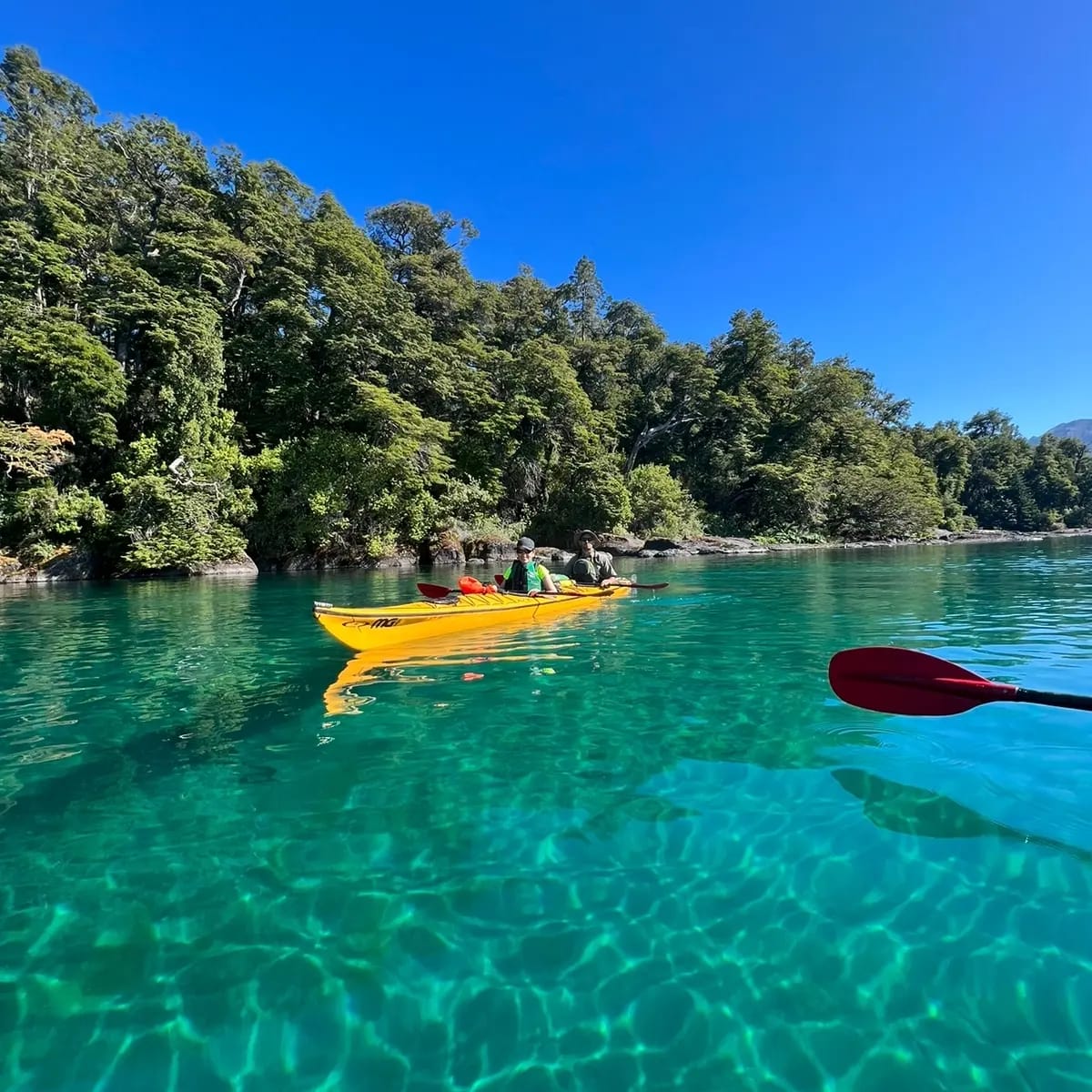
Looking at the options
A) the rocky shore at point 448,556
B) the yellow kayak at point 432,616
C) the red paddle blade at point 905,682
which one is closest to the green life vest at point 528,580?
the yellow kayak at point 432,616

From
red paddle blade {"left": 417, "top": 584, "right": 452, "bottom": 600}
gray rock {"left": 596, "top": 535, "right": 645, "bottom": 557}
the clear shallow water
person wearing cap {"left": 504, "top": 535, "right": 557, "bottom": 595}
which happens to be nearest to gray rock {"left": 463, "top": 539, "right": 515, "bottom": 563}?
gray rock {"left": 596, "top": 535, "right": 645, "bottom": 557}

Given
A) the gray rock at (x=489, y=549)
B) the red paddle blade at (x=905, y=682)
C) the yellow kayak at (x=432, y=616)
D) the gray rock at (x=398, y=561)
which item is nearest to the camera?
the red paddle blade at (x=905, y=682)

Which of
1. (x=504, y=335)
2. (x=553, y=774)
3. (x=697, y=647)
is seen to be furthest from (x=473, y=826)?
(x=504, y=335)

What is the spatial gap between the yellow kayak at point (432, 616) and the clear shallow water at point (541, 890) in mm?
1380

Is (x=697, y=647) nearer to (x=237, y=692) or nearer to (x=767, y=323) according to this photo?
(x=237, y=692)

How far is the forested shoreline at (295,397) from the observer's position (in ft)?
74.9

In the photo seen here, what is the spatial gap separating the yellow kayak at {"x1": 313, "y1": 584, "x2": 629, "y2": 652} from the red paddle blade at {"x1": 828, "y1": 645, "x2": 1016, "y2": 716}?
567 centimetres

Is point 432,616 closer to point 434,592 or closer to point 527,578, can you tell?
point 434,592

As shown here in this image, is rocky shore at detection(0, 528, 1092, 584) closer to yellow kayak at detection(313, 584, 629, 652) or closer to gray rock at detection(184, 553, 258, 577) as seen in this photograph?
gray rock at detection(184, 553, 258, 577)

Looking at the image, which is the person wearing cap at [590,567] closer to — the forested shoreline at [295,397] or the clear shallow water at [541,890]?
the clear shallow water at [541,890]

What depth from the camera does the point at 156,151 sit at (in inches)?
1146

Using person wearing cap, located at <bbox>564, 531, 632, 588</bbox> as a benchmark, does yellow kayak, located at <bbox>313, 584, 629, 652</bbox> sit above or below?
below

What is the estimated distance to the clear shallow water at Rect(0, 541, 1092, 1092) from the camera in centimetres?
224

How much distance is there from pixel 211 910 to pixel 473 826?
140 cm
